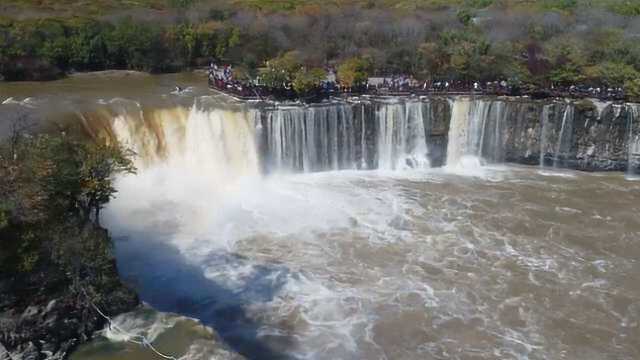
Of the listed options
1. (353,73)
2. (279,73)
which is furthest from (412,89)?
(279,73)

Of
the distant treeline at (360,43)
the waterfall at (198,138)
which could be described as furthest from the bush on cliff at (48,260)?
the distant treeline at (360,43)

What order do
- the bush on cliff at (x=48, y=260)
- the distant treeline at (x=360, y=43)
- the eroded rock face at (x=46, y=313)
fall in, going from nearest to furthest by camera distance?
the eroded rock face at (x=46, y=313)
the bush on cliff at (x=48, y=260)
the distant treeline at (x=360, y=43)

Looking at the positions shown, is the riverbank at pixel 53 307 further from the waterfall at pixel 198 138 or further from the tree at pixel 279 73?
the tree at pixel 279 73

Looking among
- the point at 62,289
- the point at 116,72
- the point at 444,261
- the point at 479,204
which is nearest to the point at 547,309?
the point at 444,261

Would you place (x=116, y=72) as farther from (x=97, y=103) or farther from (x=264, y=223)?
(x=264, y=223)

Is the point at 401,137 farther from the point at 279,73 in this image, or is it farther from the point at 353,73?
the point at 279,73

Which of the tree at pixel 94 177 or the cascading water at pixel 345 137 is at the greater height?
the tree at pixel 94 177
